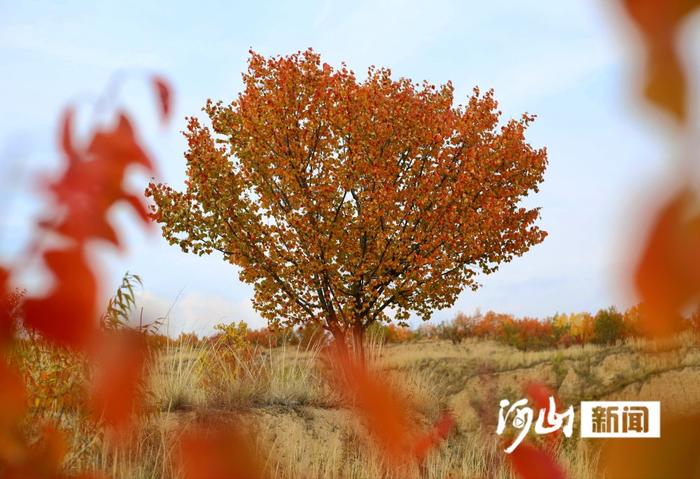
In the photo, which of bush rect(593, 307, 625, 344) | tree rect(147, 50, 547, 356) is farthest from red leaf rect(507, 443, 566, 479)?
bush rect(593, 307, 625, 344)

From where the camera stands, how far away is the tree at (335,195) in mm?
11070

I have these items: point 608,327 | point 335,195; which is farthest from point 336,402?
point 608,327

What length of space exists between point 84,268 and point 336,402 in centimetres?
669

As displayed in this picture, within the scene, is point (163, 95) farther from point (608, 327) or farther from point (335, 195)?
point (608, 327)

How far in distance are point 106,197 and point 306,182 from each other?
34.8 feet

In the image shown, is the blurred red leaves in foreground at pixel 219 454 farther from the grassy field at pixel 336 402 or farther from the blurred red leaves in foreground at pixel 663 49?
the grassy field at pixel 336 402

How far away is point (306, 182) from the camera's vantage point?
1134cm

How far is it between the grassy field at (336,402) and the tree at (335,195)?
1.60 meters

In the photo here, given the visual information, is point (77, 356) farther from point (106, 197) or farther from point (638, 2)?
point (638, 2)

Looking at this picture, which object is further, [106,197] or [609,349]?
[609,349]

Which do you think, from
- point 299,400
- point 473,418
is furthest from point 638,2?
point 473,418

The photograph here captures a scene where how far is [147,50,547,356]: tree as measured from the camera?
1107 centimetres

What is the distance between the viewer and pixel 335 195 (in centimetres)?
1132

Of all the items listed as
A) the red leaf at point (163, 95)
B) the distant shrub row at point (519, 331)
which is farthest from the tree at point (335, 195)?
the red leaf at point (163, 95)
